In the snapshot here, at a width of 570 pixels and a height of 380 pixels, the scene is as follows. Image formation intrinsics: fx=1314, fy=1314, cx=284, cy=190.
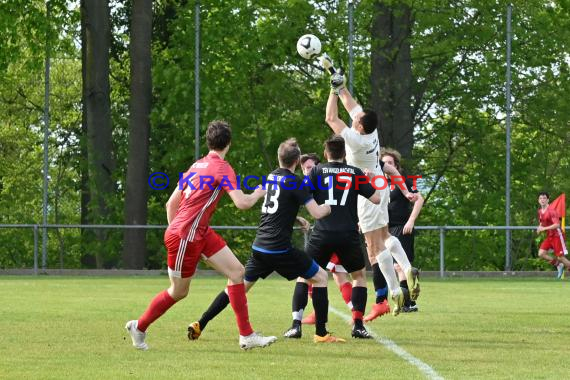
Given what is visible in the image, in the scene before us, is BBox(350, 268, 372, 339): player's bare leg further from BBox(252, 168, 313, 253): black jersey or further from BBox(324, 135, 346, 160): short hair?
BBox(252, 168, 313, 253): black jersey

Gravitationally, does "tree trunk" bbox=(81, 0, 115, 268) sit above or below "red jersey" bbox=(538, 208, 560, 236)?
above

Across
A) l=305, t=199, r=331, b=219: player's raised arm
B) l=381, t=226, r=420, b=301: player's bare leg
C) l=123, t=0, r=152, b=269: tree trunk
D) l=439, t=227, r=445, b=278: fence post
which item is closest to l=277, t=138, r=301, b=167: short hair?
l=305, t=199, r=331, b=219: player's raised arm

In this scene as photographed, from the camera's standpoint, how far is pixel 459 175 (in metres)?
34.4

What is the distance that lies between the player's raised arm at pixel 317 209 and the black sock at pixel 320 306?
802 mm

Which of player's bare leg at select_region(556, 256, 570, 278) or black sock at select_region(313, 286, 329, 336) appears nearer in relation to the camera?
black sock at select_region(313, 286, 329, 336)

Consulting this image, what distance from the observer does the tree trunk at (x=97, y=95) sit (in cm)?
3294

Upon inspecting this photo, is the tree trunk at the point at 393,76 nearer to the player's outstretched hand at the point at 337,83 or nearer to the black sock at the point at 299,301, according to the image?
the player's outstretched hand at the point at 337,83

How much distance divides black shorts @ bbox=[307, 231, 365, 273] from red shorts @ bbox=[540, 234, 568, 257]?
1775 cm

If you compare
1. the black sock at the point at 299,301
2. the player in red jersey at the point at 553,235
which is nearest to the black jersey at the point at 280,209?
the black sock at the point at 299,301

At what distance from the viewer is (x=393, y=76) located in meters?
32.9

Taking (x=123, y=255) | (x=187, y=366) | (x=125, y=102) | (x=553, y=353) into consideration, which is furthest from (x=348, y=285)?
(x=125, y=102)

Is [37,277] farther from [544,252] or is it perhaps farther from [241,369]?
[241,369]

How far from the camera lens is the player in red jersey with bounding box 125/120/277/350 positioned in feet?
35.0

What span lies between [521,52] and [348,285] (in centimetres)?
1995
